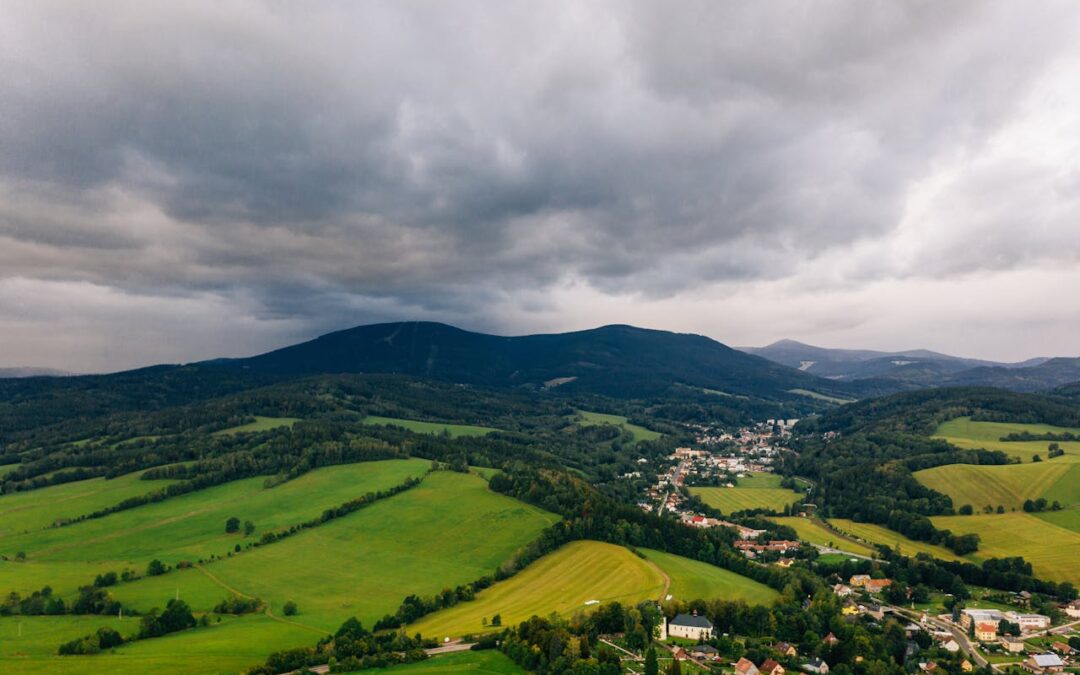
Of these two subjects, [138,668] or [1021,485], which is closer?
[138,668]

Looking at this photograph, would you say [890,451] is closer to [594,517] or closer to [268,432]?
[594,517]

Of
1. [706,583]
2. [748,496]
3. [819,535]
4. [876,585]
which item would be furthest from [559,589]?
[748,496]

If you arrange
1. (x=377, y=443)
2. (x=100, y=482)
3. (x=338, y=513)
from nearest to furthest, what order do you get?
(x=338, y=513) < (x=100, y=482) < (x=377, y=443)

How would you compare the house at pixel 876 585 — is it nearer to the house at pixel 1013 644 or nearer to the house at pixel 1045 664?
the house at pixel 1013 644

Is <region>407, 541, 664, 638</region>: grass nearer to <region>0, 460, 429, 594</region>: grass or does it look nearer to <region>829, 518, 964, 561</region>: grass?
<region>0, 460, 429, 594</region>: grass

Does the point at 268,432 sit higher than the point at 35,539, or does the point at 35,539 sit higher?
the point at 268,432

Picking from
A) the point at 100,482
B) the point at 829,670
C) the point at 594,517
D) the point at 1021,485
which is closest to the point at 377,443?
the point at 100,482

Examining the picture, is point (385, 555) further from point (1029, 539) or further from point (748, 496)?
point (1029, 539)
